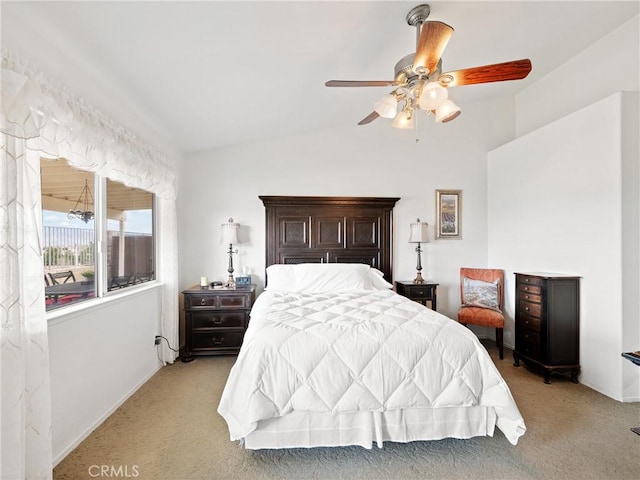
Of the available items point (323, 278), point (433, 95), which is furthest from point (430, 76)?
point (323, 278)

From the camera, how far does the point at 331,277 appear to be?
336cm

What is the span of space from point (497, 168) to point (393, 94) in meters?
2.63

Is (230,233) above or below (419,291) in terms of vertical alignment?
above

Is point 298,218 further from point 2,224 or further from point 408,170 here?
point 2,224

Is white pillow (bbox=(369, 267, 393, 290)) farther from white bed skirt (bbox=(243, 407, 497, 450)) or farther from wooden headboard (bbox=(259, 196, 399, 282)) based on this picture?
white bed skirt (bbox=(243, 407, 497, 450))

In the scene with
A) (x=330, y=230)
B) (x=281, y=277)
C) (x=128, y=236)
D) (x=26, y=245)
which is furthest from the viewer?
(x=330, y=230)

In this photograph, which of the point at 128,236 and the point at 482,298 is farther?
the point at 482,298

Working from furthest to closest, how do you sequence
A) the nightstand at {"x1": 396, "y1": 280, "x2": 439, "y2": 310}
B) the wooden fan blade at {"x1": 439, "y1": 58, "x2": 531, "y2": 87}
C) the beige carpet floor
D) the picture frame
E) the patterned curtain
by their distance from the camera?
the picture frame < the nightstand at {"x1": 396, "y1": 280, "x2": 439, "y2": 310} < the wooden fan blade at {"x1": 439, "y1": 58, "x2": 531, "y2": 87} < the beige carpet floor < the patterned curtain

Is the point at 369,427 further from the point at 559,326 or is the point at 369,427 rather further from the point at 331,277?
the point at 559,326

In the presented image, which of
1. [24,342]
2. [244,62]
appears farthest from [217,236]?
[24,342]

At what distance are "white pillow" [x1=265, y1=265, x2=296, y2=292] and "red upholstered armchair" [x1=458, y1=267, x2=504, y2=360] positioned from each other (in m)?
2.14

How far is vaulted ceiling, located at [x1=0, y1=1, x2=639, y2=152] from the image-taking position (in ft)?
5.24

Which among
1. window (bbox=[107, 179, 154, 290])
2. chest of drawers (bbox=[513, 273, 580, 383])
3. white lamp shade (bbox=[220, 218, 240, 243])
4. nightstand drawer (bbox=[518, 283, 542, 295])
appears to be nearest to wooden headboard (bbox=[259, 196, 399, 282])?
white lamp shade (bbox=[220, 218, 240, 243])

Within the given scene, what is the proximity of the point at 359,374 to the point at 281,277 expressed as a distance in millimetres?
1891
